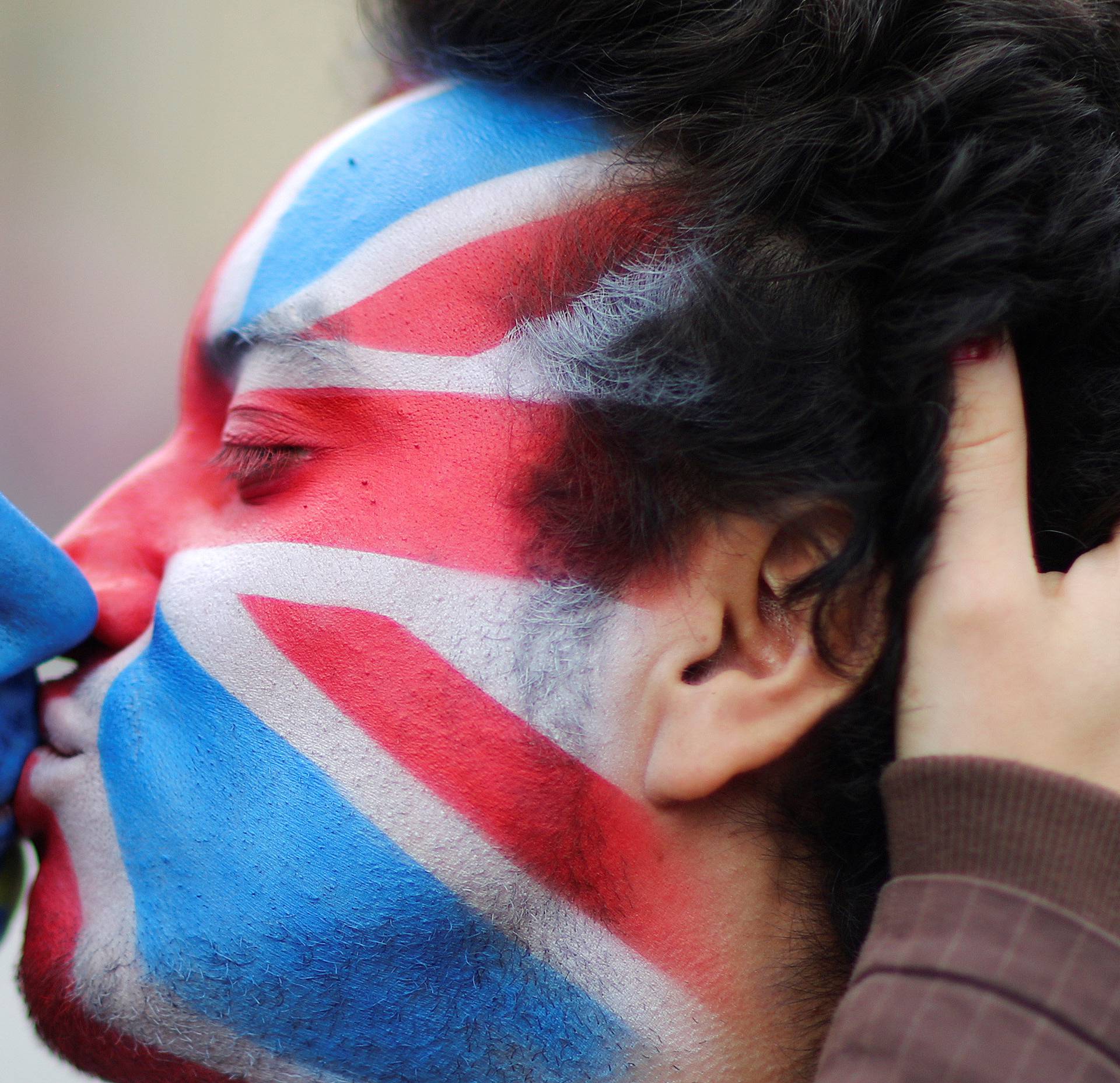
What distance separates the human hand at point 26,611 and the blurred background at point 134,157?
3866 mm

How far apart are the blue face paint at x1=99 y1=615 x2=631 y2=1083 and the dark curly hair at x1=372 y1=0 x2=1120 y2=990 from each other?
0.32 m

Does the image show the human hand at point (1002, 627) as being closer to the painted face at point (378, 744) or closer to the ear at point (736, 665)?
the ear at point (736, 665)

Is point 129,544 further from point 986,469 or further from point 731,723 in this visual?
point 986,469

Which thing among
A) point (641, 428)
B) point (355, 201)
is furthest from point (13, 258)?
point (641, 428)

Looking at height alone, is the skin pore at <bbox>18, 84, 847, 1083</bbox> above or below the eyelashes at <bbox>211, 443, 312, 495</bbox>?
below

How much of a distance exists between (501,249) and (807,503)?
1.36 ft

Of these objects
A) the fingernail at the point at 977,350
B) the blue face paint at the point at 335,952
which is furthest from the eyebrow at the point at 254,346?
the fingernail at the point at 977,350

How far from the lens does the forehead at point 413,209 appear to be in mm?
1209

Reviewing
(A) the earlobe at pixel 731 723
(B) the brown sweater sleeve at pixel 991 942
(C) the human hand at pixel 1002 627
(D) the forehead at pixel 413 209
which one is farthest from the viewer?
(D) the forehead at pixel 413 209

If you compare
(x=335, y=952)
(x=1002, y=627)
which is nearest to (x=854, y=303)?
(x=1002, y=627)

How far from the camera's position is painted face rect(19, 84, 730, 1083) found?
107cm

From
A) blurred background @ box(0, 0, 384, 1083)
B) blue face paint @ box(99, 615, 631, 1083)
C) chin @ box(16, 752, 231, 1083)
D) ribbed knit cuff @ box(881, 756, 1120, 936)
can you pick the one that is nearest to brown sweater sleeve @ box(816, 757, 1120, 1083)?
ribbed knit cuff @ box(881, 756, 1120, 936)

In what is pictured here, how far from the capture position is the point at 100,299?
5023mm

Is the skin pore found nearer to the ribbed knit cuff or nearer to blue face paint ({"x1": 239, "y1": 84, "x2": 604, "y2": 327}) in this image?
blue face paint ({"x1": 239, "y1": 84, "x2": 604, "y2": 327})
